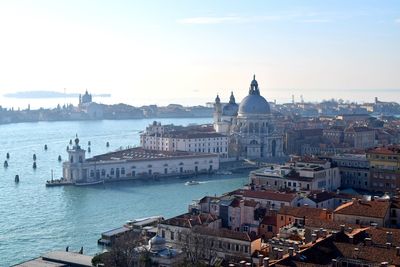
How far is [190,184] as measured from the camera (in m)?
22.5

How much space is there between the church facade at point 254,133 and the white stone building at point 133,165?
4.18 m

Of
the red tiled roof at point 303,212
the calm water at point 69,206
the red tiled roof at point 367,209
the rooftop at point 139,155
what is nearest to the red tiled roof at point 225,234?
the red tiled roof at point 303,212

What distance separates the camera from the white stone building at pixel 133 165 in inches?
914

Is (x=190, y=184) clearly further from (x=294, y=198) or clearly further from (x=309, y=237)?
(x=309, y=237)

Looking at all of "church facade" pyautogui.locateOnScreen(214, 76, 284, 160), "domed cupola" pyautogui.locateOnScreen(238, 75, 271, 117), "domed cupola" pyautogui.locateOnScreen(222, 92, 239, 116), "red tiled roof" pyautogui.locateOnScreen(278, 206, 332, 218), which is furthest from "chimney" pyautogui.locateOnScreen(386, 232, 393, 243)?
"domed cupola" pyautogui.locateOnScreen(222, 92, 239, 116)

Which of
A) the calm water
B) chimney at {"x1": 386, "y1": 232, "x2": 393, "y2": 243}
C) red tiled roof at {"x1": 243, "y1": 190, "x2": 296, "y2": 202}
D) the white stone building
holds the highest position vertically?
chimney at {"x1": 386, "y1": 232, "x2": 393, "y2": 243}

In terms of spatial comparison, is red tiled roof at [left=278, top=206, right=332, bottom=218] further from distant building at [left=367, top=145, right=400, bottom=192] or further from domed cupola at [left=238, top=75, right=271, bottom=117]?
domed cupola at [left=238, top=75, right=271, bottom=117]

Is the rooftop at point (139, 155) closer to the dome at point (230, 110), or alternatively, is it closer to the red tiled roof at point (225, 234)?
the dome at point (230, 110)

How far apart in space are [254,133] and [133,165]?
885 centimetres

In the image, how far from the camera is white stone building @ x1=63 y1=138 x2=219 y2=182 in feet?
76.2

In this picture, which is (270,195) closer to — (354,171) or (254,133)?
(354,171)

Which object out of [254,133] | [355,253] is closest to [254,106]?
[254,133]

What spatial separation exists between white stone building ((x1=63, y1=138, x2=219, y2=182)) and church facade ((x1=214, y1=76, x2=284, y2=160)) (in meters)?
4.18

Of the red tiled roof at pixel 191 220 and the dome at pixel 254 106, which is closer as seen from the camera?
the red tiled roof at pixel 191 220
